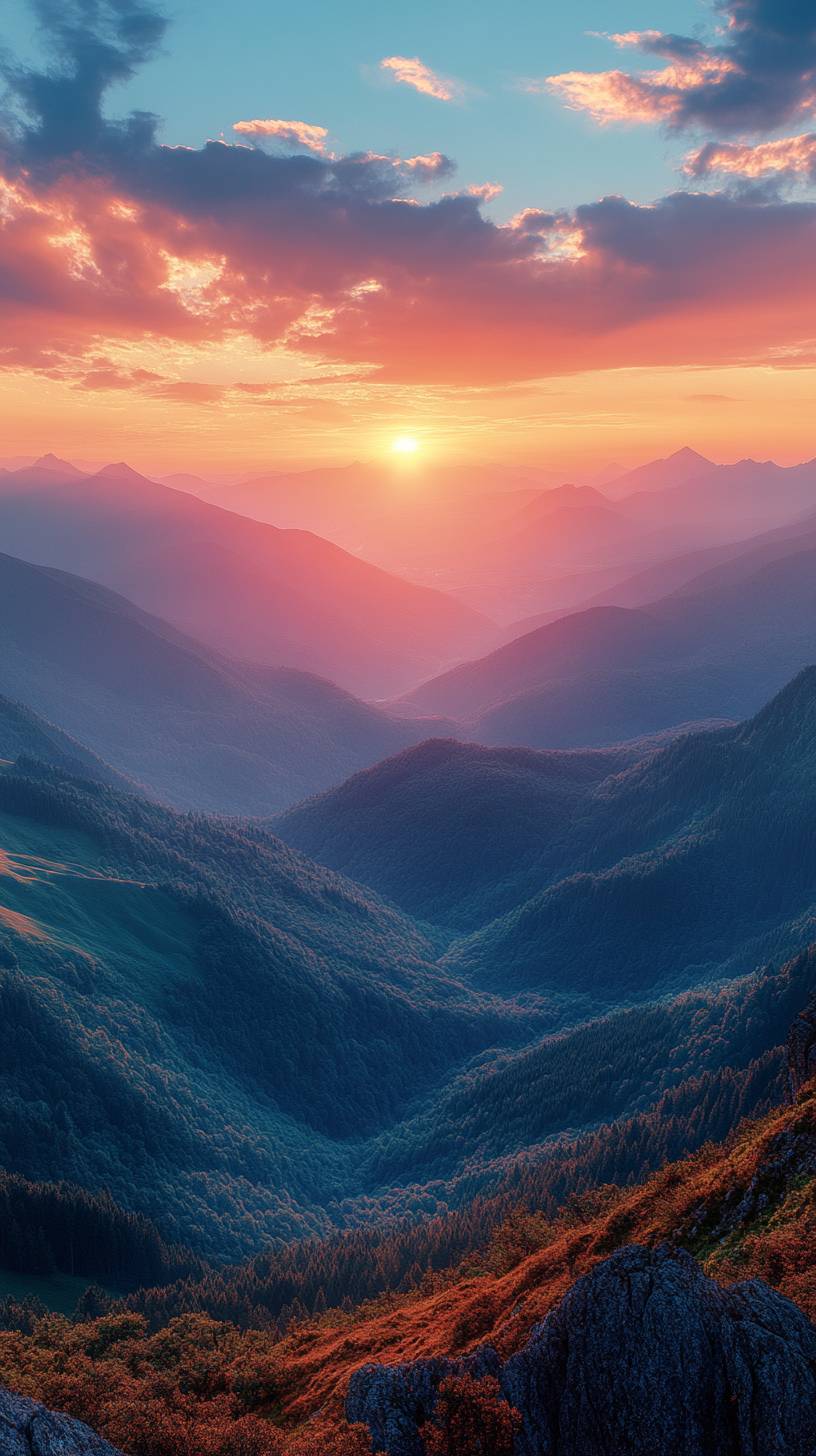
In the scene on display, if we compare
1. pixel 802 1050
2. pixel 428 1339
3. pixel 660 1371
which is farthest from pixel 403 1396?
pixel 802 1050

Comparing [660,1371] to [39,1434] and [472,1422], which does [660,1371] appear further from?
[39,1434]

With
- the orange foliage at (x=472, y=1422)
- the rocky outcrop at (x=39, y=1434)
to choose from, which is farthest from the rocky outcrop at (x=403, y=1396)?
the rocky outcrop at (x=39, y=1434)

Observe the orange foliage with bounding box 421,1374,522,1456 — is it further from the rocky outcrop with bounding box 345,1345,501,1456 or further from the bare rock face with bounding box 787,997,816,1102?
the bare rock face with bounding box 787,997,816,1102

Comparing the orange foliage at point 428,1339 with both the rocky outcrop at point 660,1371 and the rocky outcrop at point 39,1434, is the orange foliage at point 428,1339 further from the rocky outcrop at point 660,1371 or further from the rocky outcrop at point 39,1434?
the rocky outcrop at point 39,1434

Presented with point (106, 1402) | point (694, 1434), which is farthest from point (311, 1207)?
point (694, 1434)

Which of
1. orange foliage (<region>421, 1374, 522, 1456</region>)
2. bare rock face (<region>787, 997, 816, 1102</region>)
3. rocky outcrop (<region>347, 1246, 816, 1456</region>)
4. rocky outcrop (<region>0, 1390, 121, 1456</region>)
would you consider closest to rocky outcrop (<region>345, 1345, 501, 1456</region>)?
rocky outcrop (<region>347, 1246, 816, 1456</region>)
